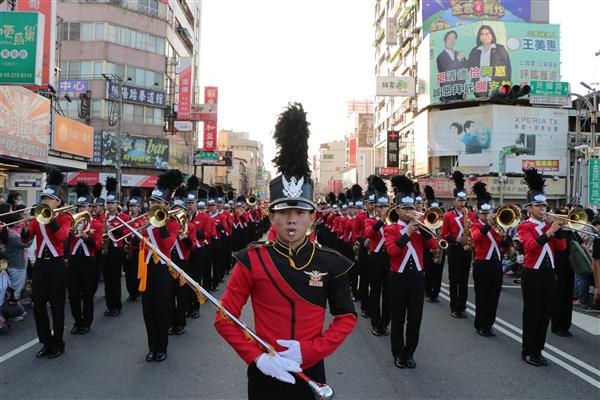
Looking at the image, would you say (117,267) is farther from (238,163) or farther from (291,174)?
(238,163)

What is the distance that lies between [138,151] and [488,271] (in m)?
33.7

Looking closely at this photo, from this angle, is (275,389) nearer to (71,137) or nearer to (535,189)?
(535,189)

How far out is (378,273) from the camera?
7.67 metres

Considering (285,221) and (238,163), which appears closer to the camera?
(285,221)

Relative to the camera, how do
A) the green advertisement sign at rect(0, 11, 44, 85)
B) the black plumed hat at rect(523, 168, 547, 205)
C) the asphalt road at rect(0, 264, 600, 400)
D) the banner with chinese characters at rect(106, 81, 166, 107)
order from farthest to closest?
the banner with chinese characters at rect(106, 81, 166, 107) → the green advertisement sign at rect(0, 11, 44, 85) → the black plumed hat at rect(523, 168, 547, 205) → the asphalt road at rect(0, 264, 600, 400)

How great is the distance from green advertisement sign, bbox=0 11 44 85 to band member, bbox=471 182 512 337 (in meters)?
13.0

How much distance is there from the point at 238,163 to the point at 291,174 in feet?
297

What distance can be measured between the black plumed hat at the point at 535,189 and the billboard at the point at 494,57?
3286 centimetres

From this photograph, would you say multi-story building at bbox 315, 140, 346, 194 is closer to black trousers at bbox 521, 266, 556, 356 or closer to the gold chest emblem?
black trousers at bbox 521, 266, 556, 356

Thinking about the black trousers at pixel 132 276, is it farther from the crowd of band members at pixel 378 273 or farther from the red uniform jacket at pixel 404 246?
the red uniform jacket at pixel 404 246

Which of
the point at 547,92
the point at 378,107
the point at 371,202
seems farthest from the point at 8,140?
the point at 378,107

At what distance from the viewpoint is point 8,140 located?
13.6 m

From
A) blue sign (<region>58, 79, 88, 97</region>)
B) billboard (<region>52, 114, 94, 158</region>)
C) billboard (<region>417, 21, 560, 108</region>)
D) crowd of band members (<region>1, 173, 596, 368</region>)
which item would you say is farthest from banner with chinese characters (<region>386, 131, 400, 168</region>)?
crowd of band members (<region>1, 173, 596, 368</region>)

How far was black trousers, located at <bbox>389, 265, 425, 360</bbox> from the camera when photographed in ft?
18.6
